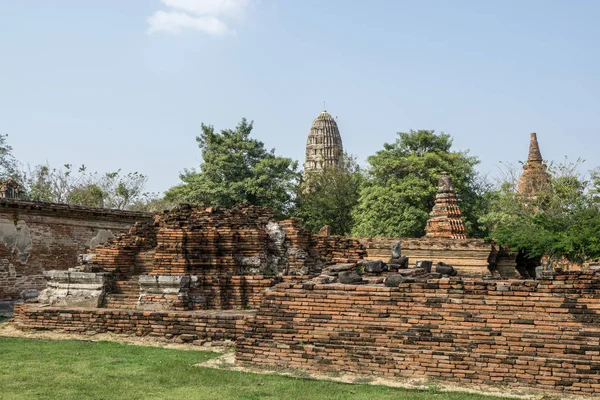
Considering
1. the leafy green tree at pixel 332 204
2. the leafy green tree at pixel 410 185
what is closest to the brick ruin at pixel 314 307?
the leafy green tree at pixel 410 185

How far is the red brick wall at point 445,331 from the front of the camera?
6.40 metres

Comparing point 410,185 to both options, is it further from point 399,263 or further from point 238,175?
point 399,263

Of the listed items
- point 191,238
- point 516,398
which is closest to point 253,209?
point 191,238

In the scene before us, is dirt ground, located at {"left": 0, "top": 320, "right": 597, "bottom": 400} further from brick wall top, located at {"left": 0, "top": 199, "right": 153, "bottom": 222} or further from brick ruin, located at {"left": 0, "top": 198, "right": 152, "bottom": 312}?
brick wall top, located at {"left": 0, "top": 199, "right": 153, "bottom": 222}

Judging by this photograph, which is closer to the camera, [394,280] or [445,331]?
[445,331]

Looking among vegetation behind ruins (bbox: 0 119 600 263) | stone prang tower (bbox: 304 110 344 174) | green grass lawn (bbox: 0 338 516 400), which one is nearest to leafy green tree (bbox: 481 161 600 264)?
vegetation behind ruins (bbox: 0 119 600 263)

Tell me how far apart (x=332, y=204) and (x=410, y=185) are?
7.88 metres

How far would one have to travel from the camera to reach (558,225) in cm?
1997

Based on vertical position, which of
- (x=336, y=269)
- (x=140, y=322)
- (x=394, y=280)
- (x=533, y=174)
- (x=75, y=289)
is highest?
(x=533, y=174)

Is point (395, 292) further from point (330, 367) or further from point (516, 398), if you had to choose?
point (516, 398)

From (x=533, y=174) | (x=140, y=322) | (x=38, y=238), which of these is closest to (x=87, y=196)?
(x=38, y=238)

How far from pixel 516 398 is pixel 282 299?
3.09 meters

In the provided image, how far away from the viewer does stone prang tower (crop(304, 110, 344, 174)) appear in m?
58.9

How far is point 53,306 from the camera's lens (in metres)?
10.6
